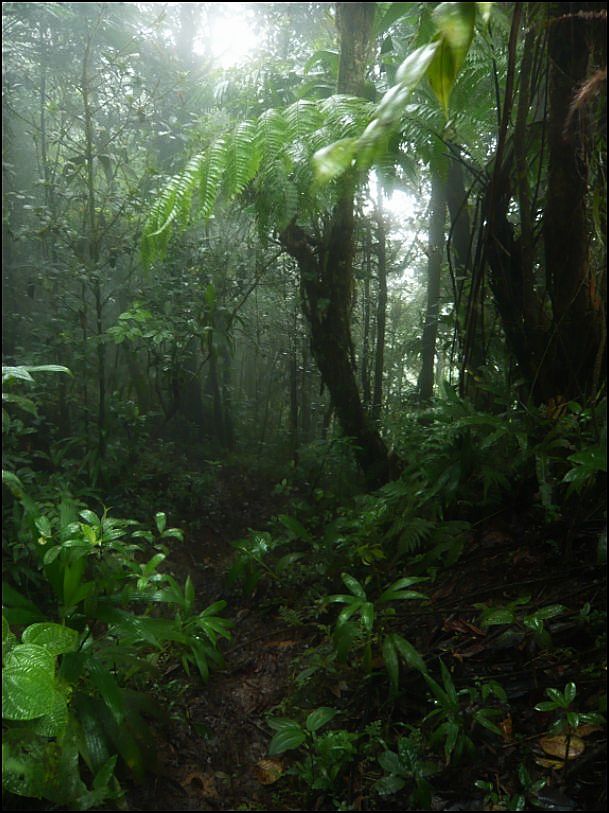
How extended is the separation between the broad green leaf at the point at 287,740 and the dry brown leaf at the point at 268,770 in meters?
0.07

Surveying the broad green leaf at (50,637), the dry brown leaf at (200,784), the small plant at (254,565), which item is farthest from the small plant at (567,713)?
the small plant at (254,565)

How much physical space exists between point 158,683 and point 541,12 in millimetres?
2513

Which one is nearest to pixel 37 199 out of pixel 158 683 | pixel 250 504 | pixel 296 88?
pixel 296 88

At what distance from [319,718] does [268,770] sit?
0.70 feet

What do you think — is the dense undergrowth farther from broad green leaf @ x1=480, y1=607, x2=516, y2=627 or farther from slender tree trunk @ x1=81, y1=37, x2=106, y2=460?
slender tree trunk @ x1=81, y1=37, x2=106, y2=460

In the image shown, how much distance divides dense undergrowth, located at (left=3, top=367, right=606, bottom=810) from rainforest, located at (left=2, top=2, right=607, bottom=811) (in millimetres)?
10

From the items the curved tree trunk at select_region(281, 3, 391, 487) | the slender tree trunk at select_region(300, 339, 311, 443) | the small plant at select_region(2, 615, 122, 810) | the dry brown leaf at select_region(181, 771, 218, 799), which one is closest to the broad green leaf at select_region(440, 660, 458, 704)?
the dry brown leaf at select_region(181, 771, 218, 799)

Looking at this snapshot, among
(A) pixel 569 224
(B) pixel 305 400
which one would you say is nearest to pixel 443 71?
(A) pixel 569 224

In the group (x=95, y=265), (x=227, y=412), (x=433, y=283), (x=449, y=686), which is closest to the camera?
(x=449, y=686)

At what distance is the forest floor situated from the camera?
1.34 m

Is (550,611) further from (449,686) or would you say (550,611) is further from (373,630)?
(373,630)

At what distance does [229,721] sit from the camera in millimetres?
1978

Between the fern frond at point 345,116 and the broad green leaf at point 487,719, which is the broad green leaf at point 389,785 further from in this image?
the fern frond at point 345,116

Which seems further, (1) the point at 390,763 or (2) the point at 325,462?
(2) the point at 325,462
